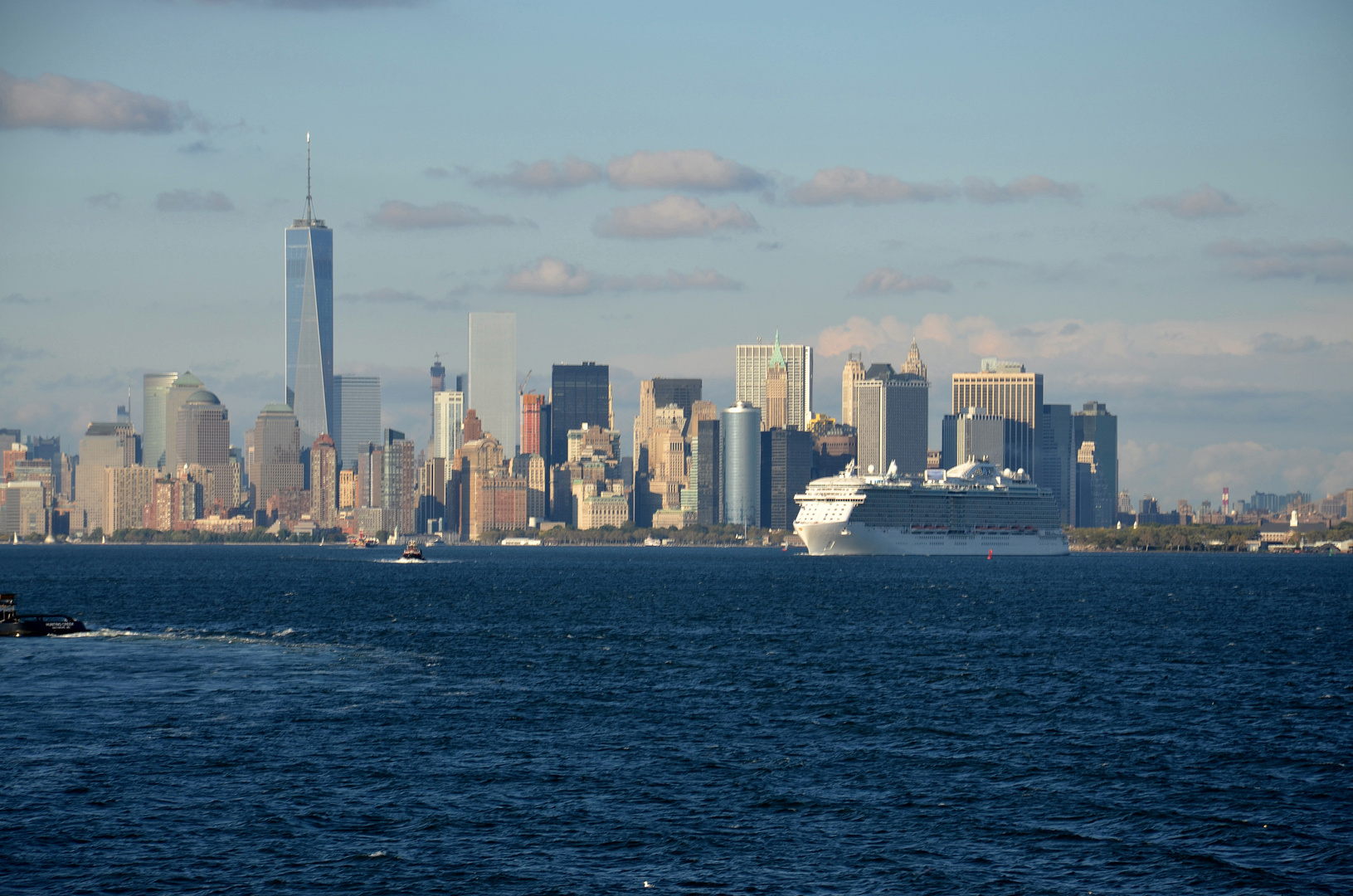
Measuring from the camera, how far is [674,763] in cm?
5638

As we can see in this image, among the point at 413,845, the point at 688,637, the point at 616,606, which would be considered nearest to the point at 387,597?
the point at 616,606

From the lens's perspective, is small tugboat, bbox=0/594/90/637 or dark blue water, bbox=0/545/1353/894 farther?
small tugboat, bbox=0/594/90/637

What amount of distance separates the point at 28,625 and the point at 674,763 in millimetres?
64561

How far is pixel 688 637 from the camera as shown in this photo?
109 meters

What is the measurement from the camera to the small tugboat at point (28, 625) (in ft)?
341

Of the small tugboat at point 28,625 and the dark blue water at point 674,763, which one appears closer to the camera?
the dark blue water at point 674,763

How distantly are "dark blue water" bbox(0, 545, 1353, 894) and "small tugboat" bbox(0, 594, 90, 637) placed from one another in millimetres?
2509

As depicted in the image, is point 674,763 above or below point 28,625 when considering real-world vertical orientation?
below

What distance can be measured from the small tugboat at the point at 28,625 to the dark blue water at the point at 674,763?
251 cm

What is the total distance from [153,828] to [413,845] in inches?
317

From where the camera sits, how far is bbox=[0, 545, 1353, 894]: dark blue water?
42219 millimetres

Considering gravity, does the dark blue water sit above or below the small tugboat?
below

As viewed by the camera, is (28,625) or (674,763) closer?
(674,763)

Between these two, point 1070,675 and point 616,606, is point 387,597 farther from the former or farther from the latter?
point 1070,675
